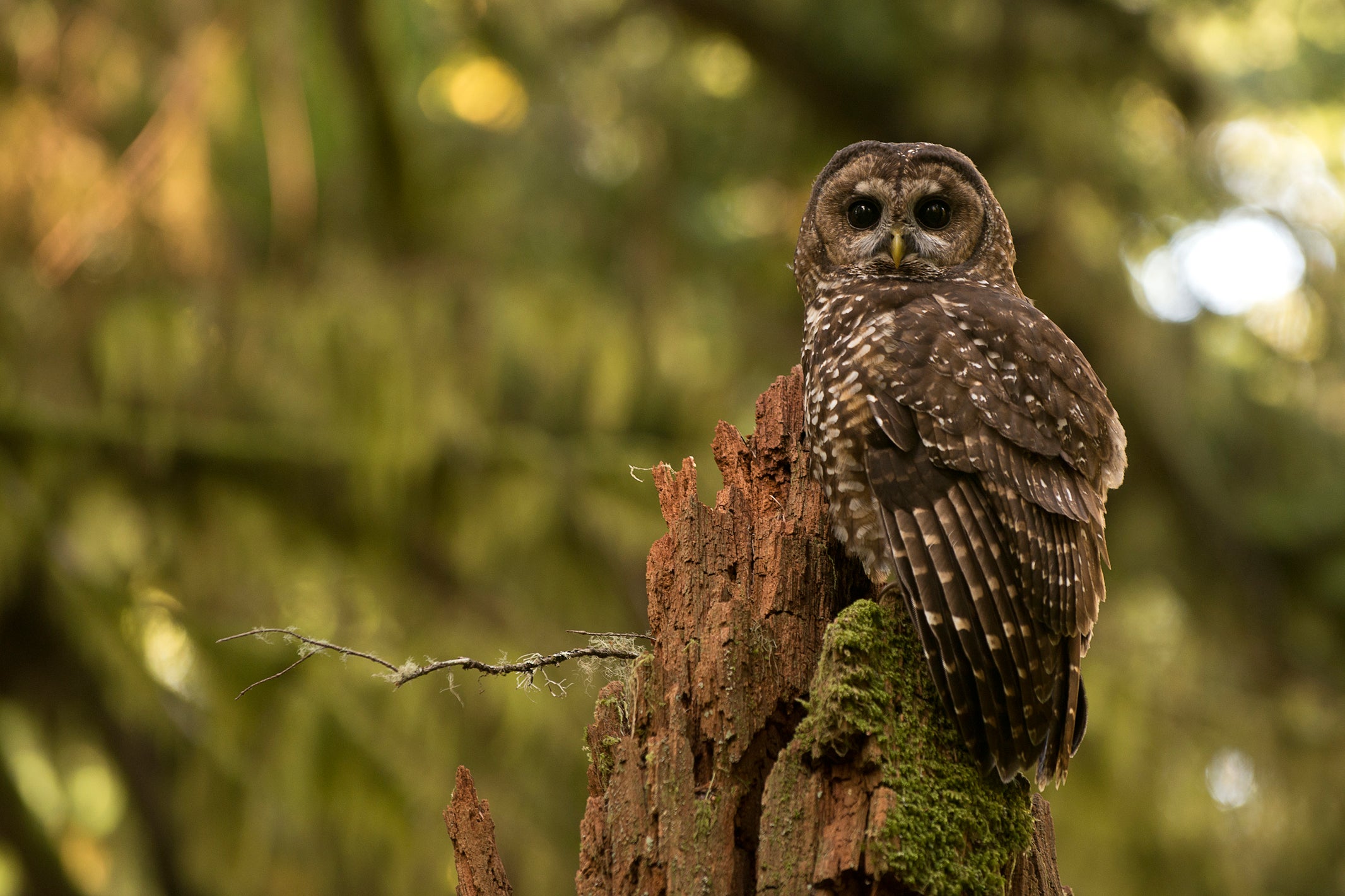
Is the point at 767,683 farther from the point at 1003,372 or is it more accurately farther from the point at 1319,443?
the point at 1319,443

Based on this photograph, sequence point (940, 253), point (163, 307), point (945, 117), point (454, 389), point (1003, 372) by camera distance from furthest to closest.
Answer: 1. point (945, 117)
2. point (454, 389)
3. point (163, 307)
4. point (940, 253)
5. point (1003, 372)

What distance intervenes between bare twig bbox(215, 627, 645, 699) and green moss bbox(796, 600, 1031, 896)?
47 cm

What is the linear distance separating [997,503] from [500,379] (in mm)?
3818

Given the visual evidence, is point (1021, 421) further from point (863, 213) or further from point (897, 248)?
point (863, 213)

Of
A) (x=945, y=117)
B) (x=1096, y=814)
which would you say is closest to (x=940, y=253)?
(x=1096, y=814)

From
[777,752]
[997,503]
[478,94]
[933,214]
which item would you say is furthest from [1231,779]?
[478,94]

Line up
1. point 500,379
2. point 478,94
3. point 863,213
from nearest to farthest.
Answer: point 863,213
point 500,379
point 478,94

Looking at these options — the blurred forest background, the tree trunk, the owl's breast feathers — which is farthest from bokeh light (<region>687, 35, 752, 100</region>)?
the tree trunk

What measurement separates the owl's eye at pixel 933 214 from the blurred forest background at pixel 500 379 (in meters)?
2.18

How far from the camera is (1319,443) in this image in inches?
290

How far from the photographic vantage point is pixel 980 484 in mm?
2535

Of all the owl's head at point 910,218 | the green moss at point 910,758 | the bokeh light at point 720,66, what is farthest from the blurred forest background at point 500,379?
the green moss at point 910,758

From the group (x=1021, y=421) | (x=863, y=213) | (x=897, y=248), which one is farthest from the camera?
(x=863, y=213)

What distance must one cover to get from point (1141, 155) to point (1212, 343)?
132 cm
